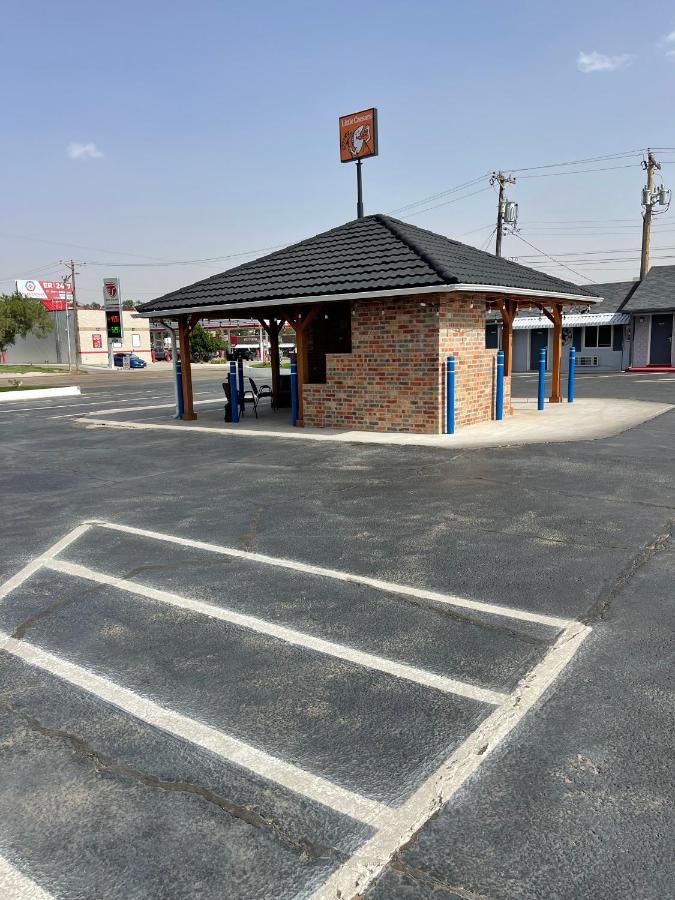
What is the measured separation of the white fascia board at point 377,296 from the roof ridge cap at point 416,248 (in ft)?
0.58

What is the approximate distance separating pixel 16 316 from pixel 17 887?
63.4 metres

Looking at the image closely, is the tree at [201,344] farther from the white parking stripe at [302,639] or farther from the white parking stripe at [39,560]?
the white parking stripe at [302,639]

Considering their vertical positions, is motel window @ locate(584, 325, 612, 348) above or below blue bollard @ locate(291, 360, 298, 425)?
above

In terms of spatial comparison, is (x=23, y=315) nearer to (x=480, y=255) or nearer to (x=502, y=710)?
(x=480, y=255)

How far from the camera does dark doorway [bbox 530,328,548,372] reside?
35.8 meters

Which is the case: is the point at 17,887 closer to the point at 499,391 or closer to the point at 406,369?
the point at 406,369

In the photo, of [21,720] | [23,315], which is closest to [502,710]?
[21,720]

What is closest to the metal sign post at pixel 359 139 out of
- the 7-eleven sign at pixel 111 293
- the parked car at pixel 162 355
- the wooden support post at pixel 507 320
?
the wooden support post at pixel 507 320

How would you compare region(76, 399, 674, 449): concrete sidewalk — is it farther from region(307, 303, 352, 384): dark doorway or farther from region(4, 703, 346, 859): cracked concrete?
region(4, 703, 346, 859): cracked concrete

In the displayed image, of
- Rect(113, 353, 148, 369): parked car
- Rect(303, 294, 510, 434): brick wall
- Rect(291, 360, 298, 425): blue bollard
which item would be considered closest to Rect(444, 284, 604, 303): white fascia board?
Rect(303, 294, 510, 434): brick wall

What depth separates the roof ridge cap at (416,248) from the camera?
1200 centimetres

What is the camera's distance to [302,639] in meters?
4.18

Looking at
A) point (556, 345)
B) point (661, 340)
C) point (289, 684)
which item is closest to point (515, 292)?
point (556, 345)

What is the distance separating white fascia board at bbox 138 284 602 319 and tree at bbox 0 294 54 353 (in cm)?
4651
